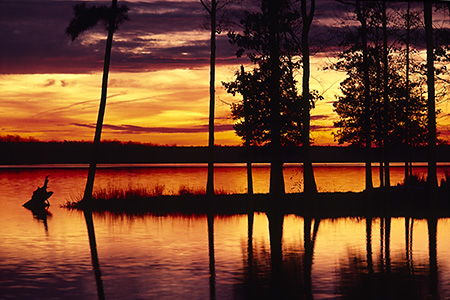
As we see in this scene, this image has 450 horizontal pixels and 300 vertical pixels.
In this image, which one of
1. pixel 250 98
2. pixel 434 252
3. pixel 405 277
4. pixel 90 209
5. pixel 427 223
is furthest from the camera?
pixel 250 98

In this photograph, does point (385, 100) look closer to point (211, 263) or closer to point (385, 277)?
point (211, 263)

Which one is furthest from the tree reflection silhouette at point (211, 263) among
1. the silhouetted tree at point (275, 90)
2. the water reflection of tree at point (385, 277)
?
the silhouetted tree at point (275, 90)

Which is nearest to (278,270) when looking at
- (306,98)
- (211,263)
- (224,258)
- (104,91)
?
(211,263)

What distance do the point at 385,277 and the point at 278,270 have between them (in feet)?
7.95

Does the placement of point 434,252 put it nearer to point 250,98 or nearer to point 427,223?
point 427,223

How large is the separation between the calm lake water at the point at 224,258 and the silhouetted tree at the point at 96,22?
25.1ft

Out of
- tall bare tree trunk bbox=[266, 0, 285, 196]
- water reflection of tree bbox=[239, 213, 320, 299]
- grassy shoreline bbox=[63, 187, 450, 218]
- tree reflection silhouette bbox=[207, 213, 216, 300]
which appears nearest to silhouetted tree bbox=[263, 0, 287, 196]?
tall bare tree trunk bbox=[266, 0, 285, 196]

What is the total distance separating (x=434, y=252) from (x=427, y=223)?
28.4 feet

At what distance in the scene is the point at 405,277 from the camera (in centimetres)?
1595

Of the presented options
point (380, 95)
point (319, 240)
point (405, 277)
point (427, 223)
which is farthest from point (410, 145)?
point (405, 277)

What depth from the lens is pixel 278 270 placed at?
55.5ft

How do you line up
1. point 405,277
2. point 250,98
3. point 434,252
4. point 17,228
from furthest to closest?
point 250,98
point 17,228
point 434,252
point 405,277

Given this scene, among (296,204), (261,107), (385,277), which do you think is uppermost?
(261,107)

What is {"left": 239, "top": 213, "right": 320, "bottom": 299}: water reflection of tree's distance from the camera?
46.3 ft
